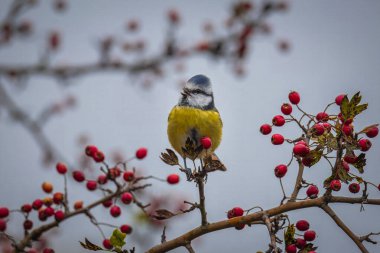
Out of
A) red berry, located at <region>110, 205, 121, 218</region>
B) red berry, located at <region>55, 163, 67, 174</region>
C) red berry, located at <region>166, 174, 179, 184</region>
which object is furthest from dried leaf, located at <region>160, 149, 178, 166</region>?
red berry, located at <region>55, 163, 67, 174</region>

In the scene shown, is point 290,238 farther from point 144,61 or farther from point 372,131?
point 144,61

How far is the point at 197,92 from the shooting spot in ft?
14.1

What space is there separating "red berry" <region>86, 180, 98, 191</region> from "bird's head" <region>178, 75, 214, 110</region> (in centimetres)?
212

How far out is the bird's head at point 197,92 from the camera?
Result: 13.9 ft

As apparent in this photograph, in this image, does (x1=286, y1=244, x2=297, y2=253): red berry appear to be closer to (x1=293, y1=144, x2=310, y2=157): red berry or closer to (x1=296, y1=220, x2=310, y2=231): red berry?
(x1=296, y1=220, x2=310, y2=231): red berry

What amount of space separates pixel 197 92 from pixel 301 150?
2463 mm

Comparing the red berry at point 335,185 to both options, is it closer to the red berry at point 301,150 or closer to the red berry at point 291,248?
the red berry at point 301,150

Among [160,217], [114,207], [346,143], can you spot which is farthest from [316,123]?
[114,207]

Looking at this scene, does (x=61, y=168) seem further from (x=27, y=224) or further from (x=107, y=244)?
(x=107, y=244)

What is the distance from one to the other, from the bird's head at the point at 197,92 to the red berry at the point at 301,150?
2337mm

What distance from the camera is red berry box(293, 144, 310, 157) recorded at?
6.29 ft

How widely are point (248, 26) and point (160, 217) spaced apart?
10.5ft

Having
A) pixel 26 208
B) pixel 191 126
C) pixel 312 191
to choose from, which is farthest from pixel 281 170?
pixel 191 126

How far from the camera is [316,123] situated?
2070mm
